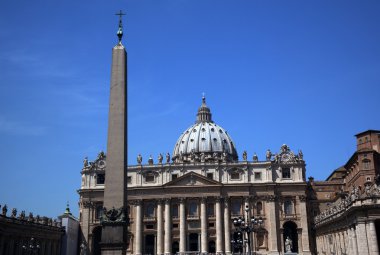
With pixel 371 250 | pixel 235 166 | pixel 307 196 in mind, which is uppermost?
pixel 235 166

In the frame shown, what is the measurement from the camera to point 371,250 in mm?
36562

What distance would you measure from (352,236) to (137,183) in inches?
1378

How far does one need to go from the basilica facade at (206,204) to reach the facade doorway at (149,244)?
0.14 meters

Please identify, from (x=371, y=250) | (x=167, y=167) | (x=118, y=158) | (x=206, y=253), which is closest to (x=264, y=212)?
(x=206, y=253)

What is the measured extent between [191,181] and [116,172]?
157 feet

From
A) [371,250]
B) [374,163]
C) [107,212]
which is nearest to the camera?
[107,212]

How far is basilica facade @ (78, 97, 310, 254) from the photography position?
213ft

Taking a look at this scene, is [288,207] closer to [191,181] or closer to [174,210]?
[191,181]

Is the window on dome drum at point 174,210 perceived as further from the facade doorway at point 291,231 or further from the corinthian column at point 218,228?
the facade doorway at point 291,231

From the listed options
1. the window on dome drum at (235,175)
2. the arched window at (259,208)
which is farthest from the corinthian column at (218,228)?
the arched window at (259,208)

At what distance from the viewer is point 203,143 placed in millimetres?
93062

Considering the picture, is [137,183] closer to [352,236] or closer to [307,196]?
[307,196]

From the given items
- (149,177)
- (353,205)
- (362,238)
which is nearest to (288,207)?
(149,177)

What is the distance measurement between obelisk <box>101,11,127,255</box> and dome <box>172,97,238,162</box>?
221 ft
